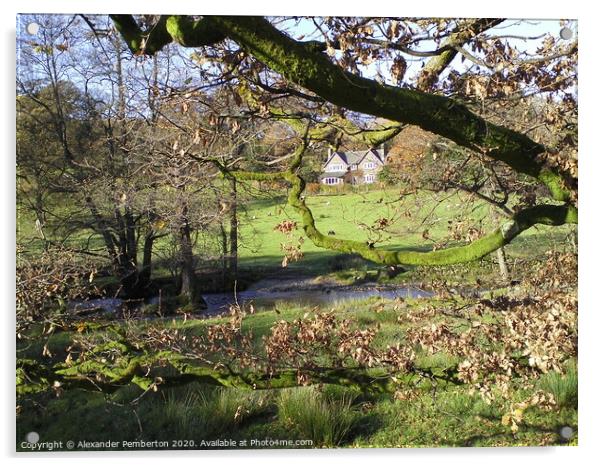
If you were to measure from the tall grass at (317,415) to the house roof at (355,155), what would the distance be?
4.65 feet

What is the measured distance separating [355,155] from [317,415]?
1584 mm

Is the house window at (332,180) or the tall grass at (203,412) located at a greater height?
the house window at (332,180)

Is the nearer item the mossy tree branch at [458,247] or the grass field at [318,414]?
the mossy tree branch at [458,247]

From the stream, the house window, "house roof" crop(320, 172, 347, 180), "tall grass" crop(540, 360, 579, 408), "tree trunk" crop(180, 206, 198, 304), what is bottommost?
"tall grass" crop(540, 360, 579, 408)

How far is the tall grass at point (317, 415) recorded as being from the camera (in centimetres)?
328

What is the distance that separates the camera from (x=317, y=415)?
3.27m

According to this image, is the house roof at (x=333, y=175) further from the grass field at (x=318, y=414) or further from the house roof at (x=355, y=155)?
the grass field at (x=318, y=414)

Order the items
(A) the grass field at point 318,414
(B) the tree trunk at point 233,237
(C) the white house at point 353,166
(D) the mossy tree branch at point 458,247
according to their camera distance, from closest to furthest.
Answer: (D) the mossy tree branch at point 458,247 < (A) the grass field at point 318,414 < (C) the white house at point 353,166 < (B) the tree trunk at point 233,237

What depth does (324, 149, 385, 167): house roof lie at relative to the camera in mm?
3358

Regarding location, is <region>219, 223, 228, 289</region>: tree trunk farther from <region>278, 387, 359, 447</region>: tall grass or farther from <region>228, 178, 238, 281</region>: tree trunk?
<region>278, 387, 359, 447</region>: tall grass

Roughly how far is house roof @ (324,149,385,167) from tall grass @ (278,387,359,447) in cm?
142

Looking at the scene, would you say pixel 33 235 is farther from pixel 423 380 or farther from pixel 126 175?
pixel 423 380

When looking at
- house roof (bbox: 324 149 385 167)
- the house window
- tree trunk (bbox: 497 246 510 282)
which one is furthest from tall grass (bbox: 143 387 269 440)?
tree trunk (bbox: 497 246 510 282)

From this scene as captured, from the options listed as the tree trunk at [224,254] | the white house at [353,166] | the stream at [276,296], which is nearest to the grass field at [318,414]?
the stream at [276,296]
